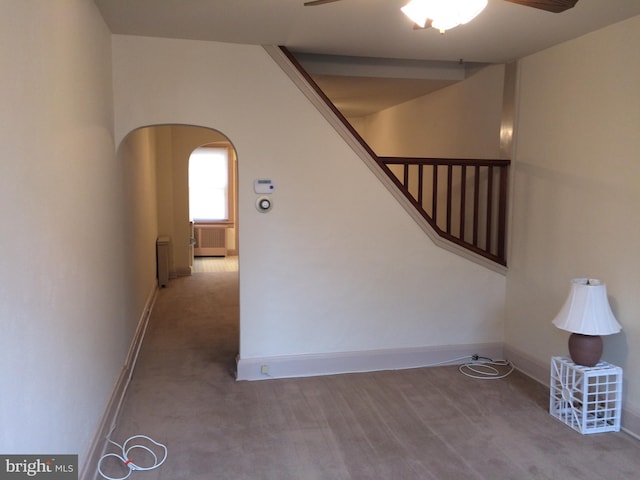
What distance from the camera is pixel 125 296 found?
393cm

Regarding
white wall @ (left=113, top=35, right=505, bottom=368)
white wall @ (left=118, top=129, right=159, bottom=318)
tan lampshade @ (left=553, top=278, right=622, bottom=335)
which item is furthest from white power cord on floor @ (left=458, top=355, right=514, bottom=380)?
white wall @ (left=118, top=129, right=159, bottom=318)

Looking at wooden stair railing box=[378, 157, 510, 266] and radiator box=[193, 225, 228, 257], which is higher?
wooden stair railing box=[378, 157, 510, 266]

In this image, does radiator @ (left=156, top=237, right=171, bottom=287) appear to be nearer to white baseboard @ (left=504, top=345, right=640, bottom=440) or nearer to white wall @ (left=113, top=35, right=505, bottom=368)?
white wall @ (left=113, top=35, right=505, bottom=368)

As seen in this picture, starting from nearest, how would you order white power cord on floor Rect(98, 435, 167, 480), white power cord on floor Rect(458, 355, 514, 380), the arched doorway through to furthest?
white power cord on floor Rect(98, 435, 167, 480)
white power cord on floor Rect(458, 355, 514, 380)
the arched doorway

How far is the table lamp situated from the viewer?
3.08 m

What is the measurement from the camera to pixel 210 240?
10.2 m

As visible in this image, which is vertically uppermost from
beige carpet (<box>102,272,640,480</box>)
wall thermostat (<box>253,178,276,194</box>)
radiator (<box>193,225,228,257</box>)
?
wall thermostat (<box>253,178,276,194</box>)

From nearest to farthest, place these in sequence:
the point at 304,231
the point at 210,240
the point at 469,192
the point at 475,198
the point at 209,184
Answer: the point at 304,231
the point at 475,198
the point at 469,192
the point at 209,184
the point at 210,240

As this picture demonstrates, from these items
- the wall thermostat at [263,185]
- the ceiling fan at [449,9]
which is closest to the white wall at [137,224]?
the wall thermostat at [263,185]

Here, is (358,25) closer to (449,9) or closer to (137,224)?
(449,9)

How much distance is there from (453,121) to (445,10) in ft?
10.3

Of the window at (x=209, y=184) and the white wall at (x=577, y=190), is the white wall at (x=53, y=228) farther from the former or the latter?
the window at (x=209, y=184)

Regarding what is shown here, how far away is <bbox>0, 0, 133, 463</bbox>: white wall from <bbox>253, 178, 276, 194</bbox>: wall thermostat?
106 centimetres

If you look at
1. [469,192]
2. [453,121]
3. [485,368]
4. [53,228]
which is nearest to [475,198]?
[469,192]
